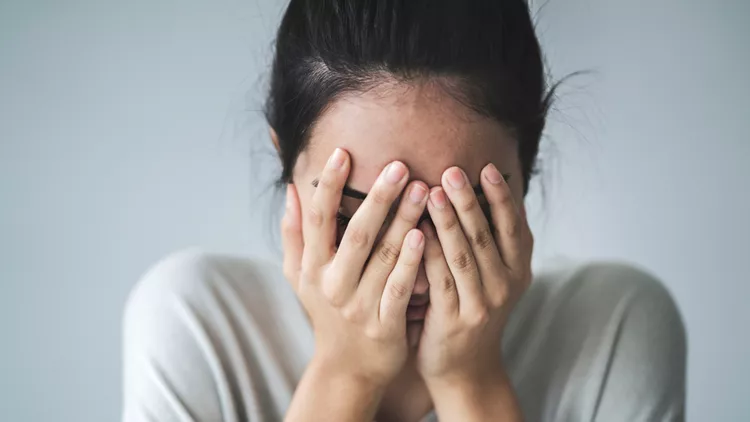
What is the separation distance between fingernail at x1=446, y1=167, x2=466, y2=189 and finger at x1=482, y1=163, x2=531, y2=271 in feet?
0.14

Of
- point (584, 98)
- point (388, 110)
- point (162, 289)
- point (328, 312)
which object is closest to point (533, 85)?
point (388, 110)

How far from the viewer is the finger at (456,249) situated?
0.65m

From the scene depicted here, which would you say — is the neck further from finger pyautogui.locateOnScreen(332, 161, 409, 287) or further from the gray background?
the gray background

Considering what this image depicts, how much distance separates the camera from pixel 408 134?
2.11 feet

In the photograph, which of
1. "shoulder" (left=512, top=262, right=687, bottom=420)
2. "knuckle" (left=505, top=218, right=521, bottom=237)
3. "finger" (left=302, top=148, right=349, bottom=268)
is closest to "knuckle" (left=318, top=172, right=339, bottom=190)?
"finger" (left=302, top=148, right=349, bottom=268)

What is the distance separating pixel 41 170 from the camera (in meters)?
1.17

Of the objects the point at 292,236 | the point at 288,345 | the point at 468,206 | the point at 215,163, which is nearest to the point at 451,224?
the point at 468,206

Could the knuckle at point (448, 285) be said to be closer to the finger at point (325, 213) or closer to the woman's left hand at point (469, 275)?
the woman's left hand at point (469, 275)

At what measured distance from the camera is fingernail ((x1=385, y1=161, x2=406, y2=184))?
63 cm

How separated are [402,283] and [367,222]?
81mm

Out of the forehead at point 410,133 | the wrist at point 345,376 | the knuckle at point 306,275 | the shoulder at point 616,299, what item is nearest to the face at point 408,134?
the forehead at point 410,133

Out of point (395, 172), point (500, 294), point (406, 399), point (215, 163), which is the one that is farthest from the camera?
point (215, 163)

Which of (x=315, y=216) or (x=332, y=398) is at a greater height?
(x=315, y=216)

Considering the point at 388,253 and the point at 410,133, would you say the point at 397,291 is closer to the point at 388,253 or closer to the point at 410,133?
the point at 388,253
